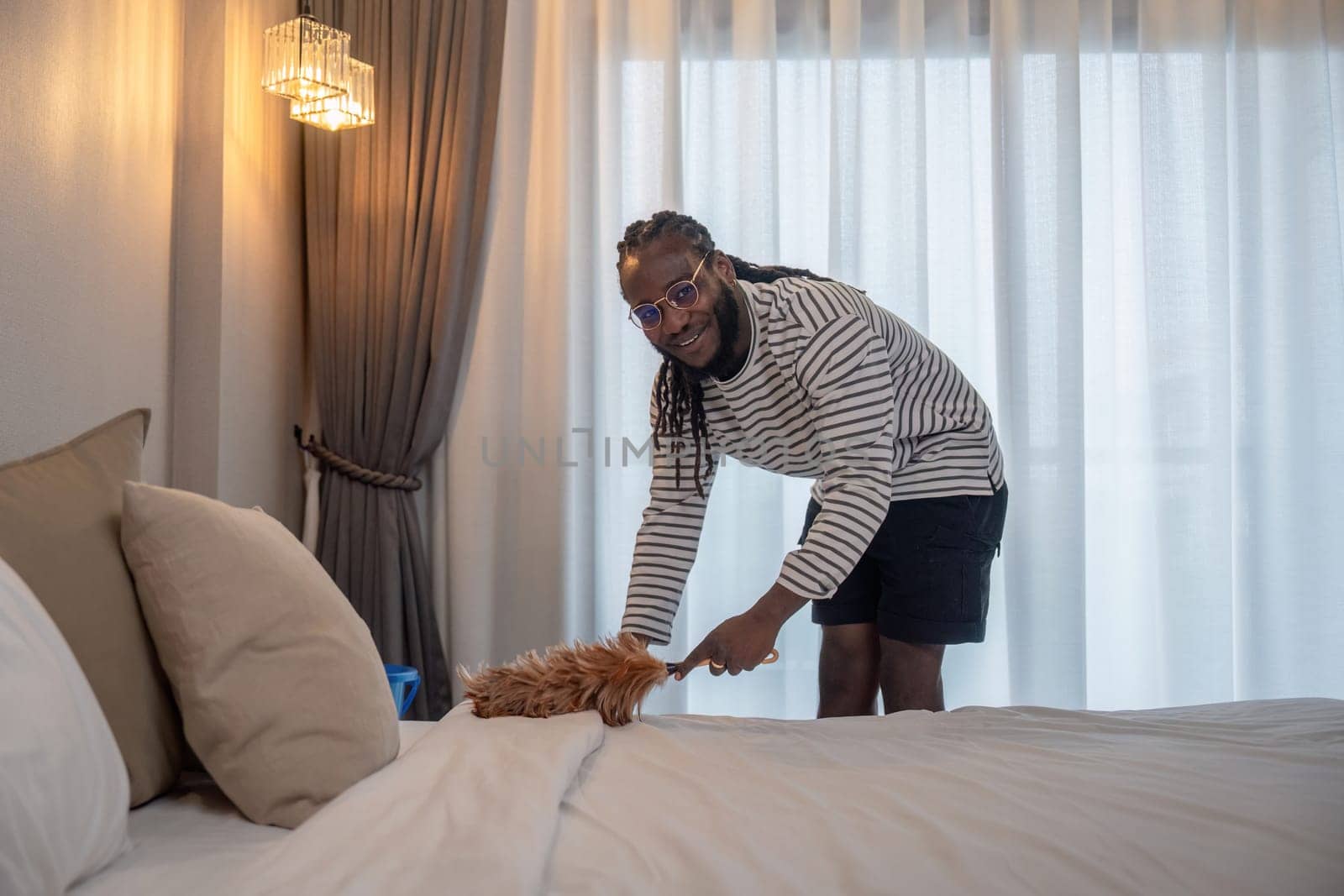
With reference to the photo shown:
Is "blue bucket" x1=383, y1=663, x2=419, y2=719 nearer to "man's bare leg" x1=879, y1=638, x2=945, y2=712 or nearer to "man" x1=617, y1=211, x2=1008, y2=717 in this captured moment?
"man" x1=617, y1=211, x2=1008, y2=717

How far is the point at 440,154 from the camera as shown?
2885mm

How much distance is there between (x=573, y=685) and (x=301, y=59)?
5.55 ft

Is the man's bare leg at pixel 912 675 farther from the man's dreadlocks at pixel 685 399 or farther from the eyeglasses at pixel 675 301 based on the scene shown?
the eyeglasses at pixel 675 301

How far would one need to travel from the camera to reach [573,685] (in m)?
1.36

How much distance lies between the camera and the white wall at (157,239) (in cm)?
158

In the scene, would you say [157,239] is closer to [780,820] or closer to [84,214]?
[84,214]

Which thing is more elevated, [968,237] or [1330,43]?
[1330,43]

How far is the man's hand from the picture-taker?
55.5 inches

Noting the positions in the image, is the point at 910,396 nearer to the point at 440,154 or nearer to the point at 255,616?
the point at 255,616

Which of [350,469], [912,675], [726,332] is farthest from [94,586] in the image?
[350,469]

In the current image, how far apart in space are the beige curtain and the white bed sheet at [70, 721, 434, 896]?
1.71m

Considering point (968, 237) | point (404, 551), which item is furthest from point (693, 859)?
point (968, 237)

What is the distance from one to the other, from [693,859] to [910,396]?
42.9 inches

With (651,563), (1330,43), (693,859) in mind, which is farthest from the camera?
(1330,43)
